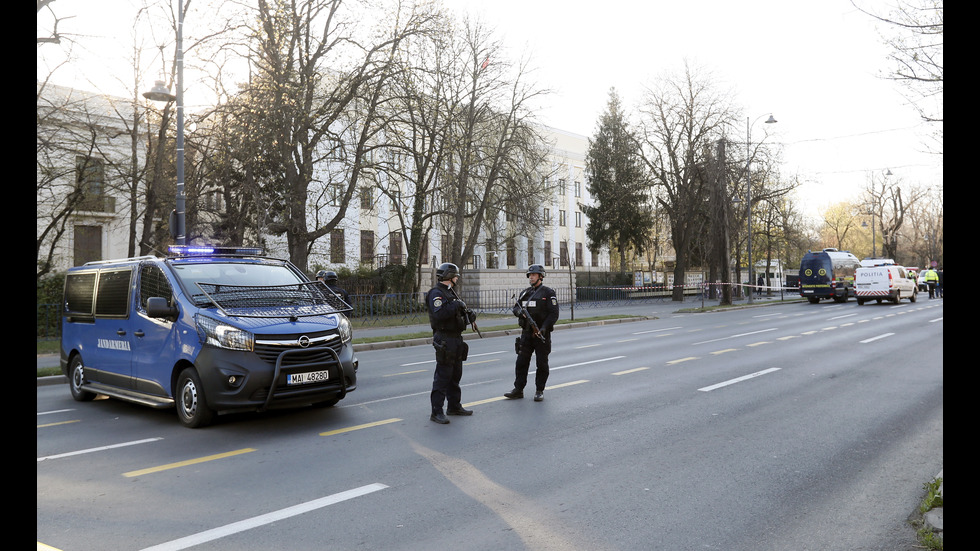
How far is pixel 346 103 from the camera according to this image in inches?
859

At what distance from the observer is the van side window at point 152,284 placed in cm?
781

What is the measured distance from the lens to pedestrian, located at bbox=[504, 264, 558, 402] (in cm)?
889

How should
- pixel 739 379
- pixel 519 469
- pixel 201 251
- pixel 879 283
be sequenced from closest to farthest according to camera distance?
pixel 519 469
pixel 201 251
pixel 739 379
pixel 879 283

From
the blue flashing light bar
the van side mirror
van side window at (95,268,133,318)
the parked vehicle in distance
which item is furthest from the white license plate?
the parked vehicle in distance

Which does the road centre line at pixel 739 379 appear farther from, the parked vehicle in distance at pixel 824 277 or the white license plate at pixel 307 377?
the parked vehicle in distance at pixel 824 277

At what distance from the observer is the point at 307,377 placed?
23.8ft

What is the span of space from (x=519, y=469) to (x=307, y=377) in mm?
2927

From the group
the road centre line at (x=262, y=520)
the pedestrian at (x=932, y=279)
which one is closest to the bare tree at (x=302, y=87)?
the road centre line at (x=262, y=520)

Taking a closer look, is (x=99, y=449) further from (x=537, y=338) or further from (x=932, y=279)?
(x=932, y=279)

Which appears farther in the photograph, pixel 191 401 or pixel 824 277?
pixel 824 277

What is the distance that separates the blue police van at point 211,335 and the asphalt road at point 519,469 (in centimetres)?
43

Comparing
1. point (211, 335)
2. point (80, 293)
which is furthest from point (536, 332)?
point (80, 293)
